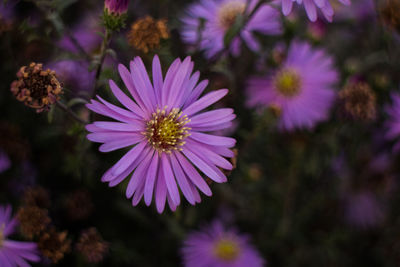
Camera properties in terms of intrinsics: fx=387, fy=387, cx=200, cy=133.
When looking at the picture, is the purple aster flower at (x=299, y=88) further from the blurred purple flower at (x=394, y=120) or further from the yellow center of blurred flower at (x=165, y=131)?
the yellow center of blurred flower at (x=165, y=131)

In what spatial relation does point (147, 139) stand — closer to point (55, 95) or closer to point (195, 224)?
point (55, 95)

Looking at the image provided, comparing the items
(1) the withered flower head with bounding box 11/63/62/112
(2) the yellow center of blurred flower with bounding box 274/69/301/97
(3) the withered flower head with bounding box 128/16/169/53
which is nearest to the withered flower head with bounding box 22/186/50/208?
(1) the withered flower head with bounding box 11/63/62/112

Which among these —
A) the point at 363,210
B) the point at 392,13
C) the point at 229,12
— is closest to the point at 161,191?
the point at 229,12

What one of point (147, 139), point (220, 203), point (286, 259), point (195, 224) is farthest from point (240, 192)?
point (147, 139)

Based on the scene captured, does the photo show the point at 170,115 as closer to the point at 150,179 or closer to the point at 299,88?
the point at 150,179

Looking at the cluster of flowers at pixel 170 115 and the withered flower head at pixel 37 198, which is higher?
the cluster of flowers at pixel 170 115

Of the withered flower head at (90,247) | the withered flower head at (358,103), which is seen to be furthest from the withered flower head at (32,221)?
the withered flower head at (358,103)

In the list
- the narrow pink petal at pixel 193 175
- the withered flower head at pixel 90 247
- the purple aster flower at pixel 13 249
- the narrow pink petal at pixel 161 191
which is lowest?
the purple aster flower at pixel 13 249
